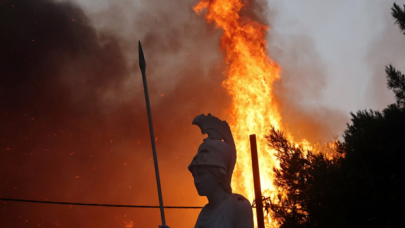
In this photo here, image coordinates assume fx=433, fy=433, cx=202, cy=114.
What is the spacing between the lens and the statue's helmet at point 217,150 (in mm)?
4433

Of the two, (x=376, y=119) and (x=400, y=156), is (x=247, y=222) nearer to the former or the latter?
(x=400, y=156)

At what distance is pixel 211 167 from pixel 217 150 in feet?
0.61

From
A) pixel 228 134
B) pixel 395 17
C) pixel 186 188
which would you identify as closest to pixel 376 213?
pixel 395 17

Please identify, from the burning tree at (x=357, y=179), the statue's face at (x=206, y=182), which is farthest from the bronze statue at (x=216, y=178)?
the burning tree at (x=357, y=179)

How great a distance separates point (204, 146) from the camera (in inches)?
177

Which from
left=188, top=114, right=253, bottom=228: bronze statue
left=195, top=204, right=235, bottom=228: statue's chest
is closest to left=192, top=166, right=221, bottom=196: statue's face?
left=188, top=114, right=253, bottom=228: bronze statue

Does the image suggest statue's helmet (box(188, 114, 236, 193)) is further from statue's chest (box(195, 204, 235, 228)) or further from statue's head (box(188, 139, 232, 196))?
statue's chest (box(195, 204, 235, 228))

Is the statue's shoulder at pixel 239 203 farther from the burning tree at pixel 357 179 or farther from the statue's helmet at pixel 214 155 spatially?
the burning tree at pixel 357 179

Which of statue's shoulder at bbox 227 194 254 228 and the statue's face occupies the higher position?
the statue's face

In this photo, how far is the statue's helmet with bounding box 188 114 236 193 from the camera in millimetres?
4433

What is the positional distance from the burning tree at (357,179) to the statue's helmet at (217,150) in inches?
444

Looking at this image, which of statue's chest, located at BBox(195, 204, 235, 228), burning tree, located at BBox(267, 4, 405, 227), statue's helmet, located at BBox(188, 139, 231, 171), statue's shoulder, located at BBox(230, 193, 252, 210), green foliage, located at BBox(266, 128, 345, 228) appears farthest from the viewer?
green foliage, located at BBox(266, 128, 345, 228)

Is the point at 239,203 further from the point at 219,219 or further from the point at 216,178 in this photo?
the point at 216,178

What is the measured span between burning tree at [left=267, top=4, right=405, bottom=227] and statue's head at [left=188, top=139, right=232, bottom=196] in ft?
37.3
